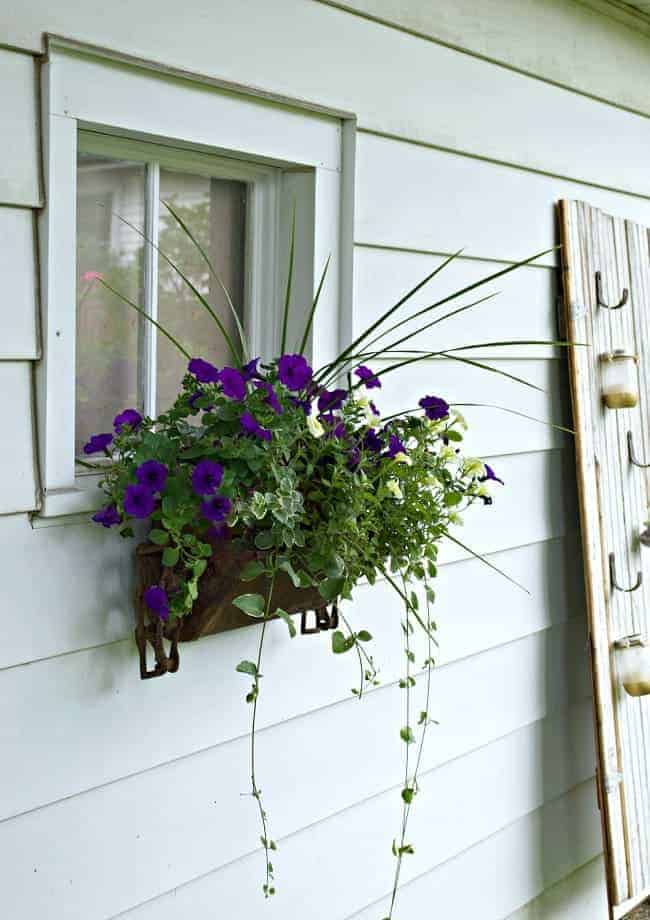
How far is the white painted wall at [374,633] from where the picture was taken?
1694 mm

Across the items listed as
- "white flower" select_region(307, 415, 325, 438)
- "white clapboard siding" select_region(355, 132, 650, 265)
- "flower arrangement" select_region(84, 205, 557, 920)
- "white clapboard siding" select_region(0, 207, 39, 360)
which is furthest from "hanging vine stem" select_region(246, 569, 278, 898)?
"white clapboard siding" select_region(355, 132, 650, 265)

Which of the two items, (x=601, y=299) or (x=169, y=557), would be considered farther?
(x=601, y=299)

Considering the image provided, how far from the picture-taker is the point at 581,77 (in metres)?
2.90

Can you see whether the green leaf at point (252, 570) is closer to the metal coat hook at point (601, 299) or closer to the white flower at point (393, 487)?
the white flower at point (393, 487)

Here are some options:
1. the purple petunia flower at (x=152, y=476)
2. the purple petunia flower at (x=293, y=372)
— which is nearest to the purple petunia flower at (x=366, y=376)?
the purple petunia flower at (x=293, y=372)

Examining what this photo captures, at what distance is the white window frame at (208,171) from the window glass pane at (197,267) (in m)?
0.03

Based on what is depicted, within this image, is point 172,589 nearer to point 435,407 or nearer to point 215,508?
point 215,508

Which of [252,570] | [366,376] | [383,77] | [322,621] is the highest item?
[383,77]

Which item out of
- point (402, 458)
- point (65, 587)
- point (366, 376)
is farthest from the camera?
point (366, 376)

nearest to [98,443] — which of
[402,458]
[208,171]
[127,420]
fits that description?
[127,420]

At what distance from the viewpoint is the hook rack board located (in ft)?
9.32

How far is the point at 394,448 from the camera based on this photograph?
189cm

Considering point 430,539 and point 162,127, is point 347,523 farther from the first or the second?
point 162,127

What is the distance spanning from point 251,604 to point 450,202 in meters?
1.11
